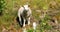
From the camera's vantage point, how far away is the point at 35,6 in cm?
860

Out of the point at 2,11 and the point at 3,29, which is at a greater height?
the point at 2,11

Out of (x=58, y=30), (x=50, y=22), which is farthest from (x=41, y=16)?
(x=58, y=30)

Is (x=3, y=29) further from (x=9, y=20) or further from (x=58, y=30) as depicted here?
(x=58, y=30)

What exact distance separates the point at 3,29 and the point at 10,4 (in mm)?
1304

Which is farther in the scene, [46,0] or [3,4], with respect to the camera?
[46,0]

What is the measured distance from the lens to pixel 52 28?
24.3 feet

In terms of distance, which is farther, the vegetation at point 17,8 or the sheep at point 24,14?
the sheep at point 24,14

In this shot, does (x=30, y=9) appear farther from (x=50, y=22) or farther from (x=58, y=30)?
(x=58, y=30)

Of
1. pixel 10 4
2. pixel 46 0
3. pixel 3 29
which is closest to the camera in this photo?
pixel 3 29

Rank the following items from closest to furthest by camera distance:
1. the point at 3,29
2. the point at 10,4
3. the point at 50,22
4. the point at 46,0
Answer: the point at 3,29 → the point at 50,22 → the point at 10,4 → the point at 46,0

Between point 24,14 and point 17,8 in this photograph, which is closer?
point 24,14

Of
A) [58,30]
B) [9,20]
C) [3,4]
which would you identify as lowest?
[58,30]

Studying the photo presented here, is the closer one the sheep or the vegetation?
the vegetation

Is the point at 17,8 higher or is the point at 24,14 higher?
the point at 17,8
